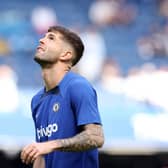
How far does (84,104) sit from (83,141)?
24 cm

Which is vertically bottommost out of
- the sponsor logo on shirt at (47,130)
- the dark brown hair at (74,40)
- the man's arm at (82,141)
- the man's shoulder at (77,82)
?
the man's arm at (82,141)

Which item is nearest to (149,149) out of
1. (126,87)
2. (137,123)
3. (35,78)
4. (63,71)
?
(137,123)

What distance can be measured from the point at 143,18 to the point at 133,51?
0.51 m

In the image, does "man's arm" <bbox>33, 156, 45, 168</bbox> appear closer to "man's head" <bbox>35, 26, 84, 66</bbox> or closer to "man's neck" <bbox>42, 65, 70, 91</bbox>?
"man's neck" <bbox>42, 65, 70, 91</bbox>

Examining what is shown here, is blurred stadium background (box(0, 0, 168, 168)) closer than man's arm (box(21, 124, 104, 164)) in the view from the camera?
No

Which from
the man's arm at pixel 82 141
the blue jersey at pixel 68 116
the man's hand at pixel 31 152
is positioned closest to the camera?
the man's hand at pixel 31 152

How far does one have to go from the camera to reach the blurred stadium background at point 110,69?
27.0 feet

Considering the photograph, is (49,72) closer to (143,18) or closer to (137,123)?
(137,123)

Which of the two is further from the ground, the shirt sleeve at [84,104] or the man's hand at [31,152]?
the shirt sleeve at [84,104]

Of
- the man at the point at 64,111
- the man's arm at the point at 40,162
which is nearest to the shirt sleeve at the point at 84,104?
the man at the point at 64,111

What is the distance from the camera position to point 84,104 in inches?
155

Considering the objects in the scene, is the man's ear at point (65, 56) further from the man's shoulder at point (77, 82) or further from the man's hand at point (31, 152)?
the man's hand at point (31, 152)

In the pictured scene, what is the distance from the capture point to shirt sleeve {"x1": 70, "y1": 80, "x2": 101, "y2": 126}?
12.8ft

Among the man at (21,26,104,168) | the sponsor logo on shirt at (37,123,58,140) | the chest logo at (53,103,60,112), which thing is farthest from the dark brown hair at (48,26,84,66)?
the sponsor logo on shirt at (37,123,58,140)
